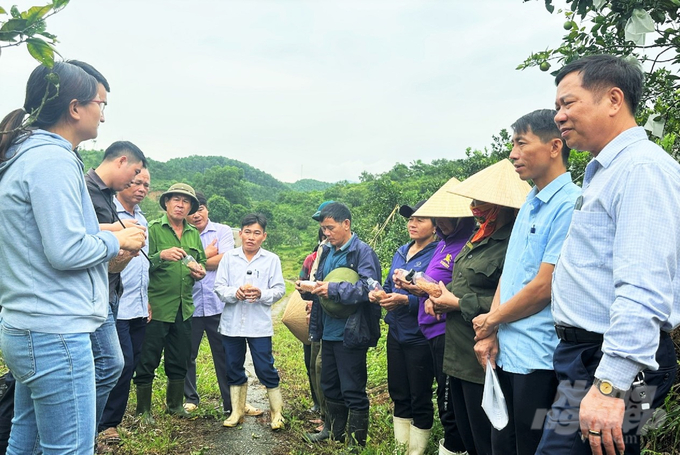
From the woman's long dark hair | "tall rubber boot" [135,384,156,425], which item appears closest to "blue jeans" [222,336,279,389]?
"tall rubber boot" [135,384,156,425]

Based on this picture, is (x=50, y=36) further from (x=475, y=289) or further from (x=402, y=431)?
(x=402, y=431)

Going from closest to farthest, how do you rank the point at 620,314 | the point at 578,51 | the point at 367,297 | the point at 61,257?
the point at 620,314
the point at 61,257
the point at 578,51
the point at 367,297

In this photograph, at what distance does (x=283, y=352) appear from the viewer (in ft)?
26.1

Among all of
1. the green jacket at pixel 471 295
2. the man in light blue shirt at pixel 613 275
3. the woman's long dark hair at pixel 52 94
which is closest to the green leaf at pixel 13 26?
the woman's long dark hair at pixel 52 94

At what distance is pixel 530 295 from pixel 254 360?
9.75 ft

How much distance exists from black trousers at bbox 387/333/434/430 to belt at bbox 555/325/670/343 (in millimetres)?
1792

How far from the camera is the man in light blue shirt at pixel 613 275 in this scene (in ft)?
5.03

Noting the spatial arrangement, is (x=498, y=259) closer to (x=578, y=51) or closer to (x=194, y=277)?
(x=578, y=51)

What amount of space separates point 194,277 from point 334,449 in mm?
1931

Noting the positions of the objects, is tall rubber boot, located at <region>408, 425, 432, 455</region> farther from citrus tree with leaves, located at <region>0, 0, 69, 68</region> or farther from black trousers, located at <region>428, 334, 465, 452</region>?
citrus tree with leaves, located at <region>0, 0, 69, 68</region>

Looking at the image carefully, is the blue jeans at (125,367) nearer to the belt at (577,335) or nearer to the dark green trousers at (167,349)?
the dark green trousers at (167,349)

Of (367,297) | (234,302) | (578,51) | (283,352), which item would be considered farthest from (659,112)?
(283,352)

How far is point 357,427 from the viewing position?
3887mm

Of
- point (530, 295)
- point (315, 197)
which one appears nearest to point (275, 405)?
point (530, 295)
